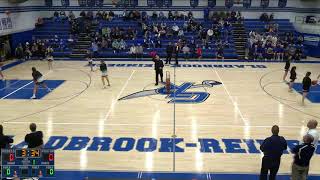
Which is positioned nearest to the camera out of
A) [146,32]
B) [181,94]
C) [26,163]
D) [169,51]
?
[26,163]

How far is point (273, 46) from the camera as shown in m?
28.1

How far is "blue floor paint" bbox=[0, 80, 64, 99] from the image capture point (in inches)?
656

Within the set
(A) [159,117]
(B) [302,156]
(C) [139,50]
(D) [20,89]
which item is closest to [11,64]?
(D) [20,89]

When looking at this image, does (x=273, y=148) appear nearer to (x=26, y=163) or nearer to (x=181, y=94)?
(x=26, y=163)

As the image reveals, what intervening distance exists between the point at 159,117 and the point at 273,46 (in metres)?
17.9

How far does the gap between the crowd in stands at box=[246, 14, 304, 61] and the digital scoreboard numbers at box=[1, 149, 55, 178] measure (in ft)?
76.7

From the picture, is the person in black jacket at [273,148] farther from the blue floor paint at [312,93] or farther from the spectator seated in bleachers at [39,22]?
the spectator seated in bleachers at [39,22]

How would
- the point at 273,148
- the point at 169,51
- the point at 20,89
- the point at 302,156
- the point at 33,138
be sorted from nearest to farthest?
the point at 302,156 → the point at 273,148 → the point at 33,138 → the point at 20,89 → the point at 169,51

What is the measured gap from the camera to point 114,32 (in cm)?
2914

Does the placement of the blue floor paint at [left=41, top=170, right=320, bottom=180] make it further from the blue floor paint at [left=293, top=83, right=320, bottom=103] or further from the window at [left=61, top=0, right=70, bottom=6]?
the window at [left=61, top=0, right=70, bottom=6]

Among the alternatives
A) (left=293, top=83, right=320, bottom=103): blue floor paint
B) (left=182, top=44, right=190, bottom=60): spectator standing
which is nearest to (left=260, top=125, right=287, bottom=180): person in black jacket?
(left=293, top=83, right=320, bottom=103): blue floor paint

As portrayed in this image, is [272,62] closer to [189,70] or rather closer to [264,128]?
[189,70]

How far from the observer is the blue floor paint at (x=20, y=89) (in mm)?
16658

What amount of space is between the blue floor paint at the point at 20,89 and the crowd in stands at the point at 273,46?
52.3 ft
